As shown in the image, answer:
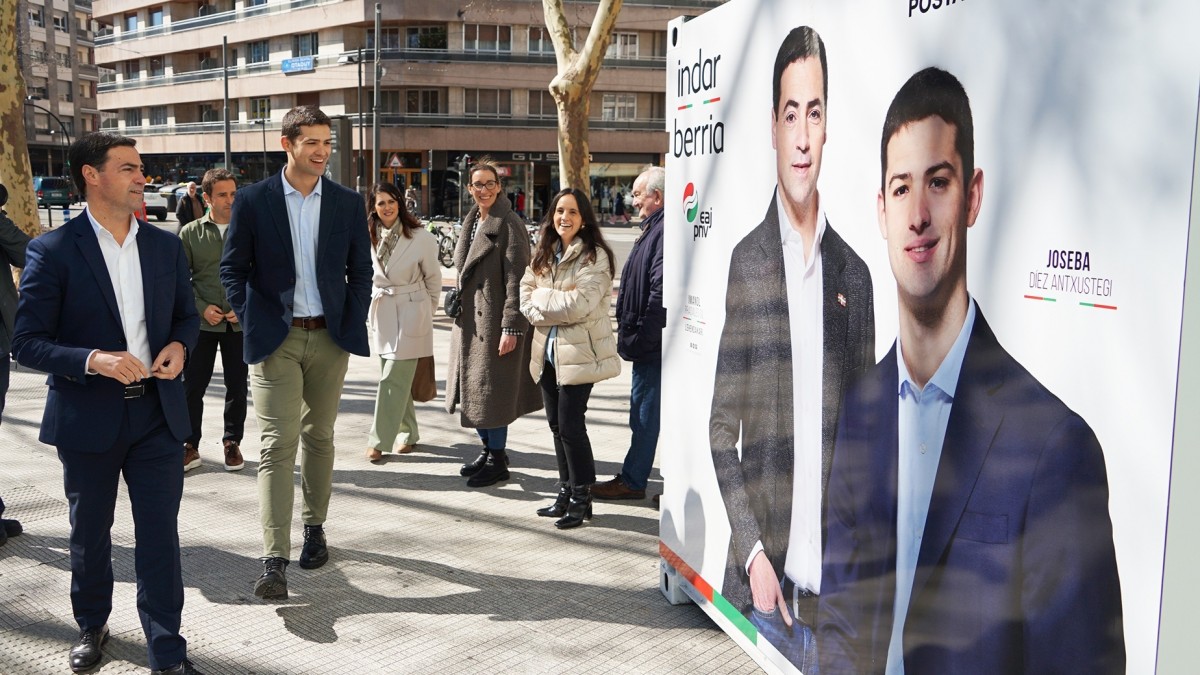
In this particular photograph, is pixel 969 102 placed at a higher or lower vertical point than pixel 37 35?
lower

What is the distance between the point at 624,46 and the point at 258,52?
21610mm

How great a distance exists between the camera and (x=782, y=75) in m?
3.40

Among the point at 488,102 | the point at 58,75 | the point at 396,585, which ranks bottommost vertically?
the point at 396,585

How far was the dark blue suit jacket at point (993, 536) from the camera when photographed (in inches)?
83.7

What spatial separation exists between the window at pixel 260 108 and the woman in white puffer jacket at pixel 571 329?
58.6 m

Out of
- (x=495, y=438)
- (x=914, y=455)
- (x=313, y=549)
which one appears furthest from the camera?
(x=495, y=438)

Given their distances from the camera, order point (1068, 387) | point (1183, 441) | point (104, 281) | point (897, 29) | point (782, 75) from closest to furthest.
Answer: point (1183, 441), point (1068, 387), point (897, 29), point (782, 75), point (104, 281)

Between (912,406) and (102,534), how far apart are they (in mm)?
2884

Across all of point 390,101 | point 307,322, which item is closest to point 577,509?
point 307,322

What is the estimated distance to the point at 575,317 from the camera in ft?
18.5

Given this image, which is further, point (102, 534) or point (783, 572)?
point (102, 534)

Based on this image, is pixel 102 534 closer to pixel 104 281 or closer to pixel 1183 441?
pixel 104 281

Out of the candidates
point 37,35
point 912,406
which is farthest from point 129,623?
point 37,35

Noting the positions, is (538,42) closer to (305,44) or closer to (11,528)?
(305,44)
